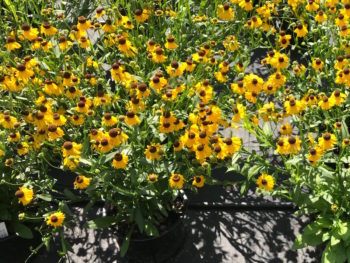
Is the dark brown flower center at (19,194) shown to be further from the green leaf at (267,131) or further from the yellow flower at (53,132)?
the green leaf at (267,131)

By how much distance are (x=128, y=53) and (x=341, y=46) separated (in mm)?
1128

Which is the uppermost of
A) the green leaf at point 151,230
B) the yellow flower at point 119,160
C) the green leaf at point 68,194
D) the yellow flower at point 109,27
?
the yellow flower at point 109,27

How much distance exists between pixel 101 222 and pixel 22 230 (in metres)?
0.43

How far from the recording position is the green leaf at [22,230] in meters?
2.42

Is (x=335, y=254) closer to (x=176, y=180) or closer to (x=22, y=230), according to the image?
(x=176, y=180)

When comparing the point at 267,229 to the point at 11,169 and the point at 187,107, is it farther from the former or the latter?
the point at 11,169

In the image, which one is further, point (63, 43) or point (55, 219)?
point (63, 43)

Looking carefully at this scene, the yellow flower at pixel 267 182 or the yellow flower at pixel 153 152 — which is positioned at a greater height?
the yellow flower at pixel 153 152

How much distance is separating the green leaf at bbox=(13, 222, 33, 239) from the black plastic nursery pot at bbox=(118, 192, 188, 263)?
0.45 meters

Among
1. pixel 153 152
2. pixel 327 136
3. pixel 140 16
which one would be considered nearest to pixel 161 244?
pixel 153 152

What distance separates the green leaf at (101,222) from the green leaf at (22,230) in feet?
1.08

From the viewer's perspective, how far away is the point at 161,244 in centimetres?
246

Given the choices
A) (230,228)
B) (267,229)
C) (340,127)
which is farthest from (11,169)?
(340,127)

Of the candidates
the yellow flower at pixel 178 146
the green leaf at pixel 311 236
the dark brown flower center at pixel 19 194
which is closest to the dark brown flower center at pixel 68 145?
the dark brown flower center at pixel 19 194
